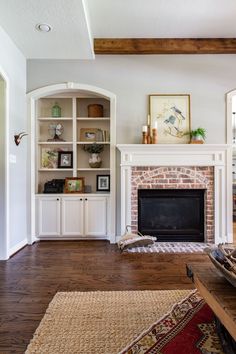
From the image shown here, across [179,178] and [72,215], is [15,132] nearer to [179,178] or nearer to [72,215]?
[72,215]

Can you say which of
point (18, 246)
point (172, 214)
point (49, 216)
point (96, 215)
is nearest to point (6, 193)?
point (18, 246)

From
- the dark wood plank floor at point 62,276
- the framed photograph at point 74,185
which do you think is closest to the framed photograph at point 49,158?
the framed photograph at point 74,185

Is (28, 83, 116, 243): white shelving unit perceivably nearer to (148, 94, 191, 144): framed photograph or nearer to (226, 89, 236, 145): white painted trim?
(148, 94, 191, 144): framed photograph

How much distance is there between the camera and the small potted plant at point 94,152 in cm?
426

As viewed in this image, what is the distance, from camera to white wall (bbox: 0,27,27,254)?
3391 millimetres

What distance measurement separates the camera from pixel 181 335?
163 cm

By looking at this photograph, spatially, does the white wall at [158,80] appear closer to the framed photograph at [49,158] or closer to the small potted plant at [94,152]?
the small potted plant at [94,152]

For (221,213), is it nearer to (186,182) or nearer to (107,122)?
(186,182)

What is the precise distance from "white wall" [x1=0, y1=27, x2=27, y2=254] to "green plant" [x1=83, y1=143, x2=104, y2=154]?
100 centimetres

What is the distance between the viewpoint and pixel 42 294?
227cm

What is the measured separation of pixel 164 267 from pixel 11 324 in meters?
1.73

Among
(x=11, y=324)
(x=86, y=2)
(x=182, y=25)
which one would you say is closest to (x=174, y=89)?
(x=182, y=25)

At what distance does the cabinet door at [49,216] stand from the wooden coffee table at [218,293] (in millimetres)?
2874

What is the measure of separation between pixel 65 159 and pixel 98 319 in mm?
2998
